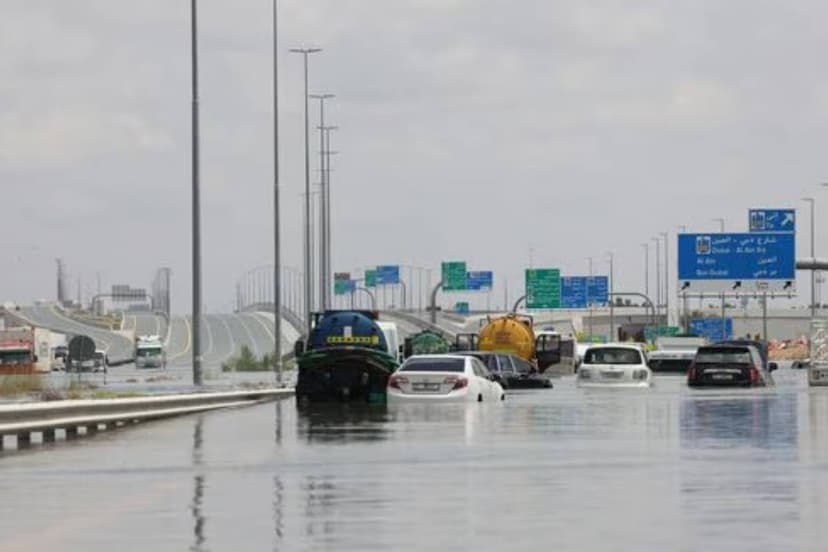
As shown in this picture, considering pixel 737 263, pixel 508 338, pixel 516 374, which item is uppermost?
pixel 737 263

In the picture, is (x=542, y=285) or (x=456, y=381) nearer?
(x=456, y=381)

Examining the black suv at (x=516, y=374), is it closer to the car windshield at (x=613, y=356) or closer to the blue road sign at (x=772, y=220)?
the car windshield at (x=613, y=356)

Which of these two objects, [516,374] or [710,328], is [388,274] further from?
[516,374]

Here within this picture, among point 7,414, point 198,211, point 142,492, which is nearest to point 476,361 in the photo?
point 198,211

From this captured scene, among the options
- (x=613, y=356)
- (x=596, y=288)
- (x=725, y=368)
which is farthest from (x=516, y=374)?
(x=596, y=288)

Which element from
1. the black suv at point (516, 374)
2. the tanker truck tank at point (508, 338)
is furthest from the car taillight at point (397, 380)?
the tanker truck tank at point (508, 338)

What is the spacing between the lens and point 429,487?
20.2 metres

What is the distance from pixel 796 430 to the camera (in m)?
32.0

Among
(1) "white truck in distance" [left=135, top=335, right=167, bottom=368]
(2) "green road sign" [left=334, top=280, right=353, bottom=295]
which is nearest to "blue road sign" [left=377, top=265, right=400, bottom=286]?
(2) "green road sign" [left=334, top=280, right=353, bottom=295]

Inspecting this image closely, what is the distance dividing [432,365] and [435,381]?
0.98 meters

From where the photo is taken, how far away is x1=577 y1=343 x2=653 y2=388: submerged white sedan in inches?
2275

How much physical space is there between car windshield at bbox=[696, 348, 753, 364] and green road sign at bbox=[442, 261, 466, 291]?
272 ft

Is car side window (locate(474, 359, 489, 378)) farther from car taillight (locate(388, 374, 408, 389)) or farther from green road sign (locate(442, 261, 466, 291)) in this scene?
green road sign (locate(442, 261, 466, 291))

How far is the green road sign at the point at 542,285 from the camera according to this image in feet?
457
